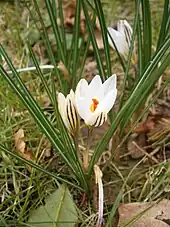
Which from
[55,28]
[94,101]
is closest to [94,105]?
[94,101]

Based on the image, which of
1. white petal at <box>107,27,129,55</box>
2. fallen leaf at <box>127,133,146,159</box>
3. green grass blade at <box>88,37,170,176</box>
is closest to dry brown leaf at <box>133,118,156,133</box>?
fallen leaf at <box>127,133,146,159</box>

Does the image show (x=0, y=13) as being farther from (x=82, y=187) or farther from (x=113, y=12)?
(x=82, y=187)

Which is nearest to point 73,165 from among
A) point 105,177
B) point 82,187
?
point 82,187

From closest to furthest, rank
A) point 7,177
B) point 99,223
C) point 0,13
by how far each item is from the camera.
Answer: point 99,223, point 7,177, point 0,13

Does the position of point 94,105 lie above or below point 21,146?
above

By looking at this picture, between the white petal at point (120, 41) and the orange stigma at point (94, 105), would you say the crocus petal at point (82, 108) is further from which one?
the white petal at point (120, 41)

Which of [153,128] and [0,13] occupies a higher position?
[0,13]

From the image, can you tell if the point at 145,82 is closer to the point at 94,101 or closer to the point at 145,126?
the point at 94,101
